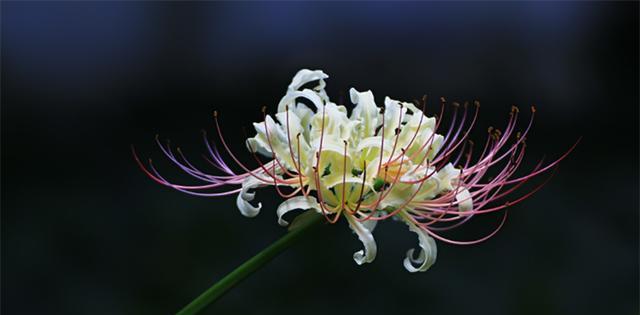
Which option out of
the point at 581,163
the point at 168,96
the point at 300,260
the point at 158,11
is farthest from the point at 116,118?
the point at 581,163

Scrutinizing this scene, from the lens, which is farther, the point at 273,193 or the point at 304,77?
the point at 273,193

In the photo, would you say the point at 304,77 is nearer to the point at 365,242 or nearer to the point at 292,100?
the point at 292,100

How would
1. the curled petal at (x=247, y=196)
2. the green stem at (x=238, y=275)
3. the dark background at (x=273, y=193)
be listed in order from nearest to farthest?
the green stem at (x=238, y=275), the curled petal at (x=247, y=196), the dark background at (x=273, y=193)

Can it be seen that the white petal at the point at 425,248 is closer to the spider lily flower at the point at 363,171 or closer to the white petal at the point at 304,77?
the spider lily flower at the point at 363,171

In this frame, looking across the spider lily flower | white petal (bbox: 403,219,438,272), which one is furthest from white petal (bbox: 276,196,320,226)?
white petal (bbox: 403,219,438,272)

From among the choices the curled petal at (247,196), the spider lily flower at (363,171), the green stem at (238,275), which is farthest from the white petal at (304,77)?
the green stem at (238,275)

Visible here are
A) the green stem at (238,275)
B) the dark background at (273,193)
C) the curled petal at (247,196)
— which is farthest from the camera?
the dark background at (273,193)

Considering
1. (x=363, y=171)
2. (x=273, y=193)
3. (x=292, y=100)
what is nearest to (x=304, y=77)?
(x=292, y=100)

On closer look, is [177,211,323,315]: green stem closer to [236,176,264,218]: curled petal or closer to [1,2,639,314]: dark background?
[236,176,264,218]: curled petal

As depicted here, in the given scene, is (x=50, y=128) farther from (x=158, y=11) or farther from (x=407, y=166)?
(x=407, y=166)
